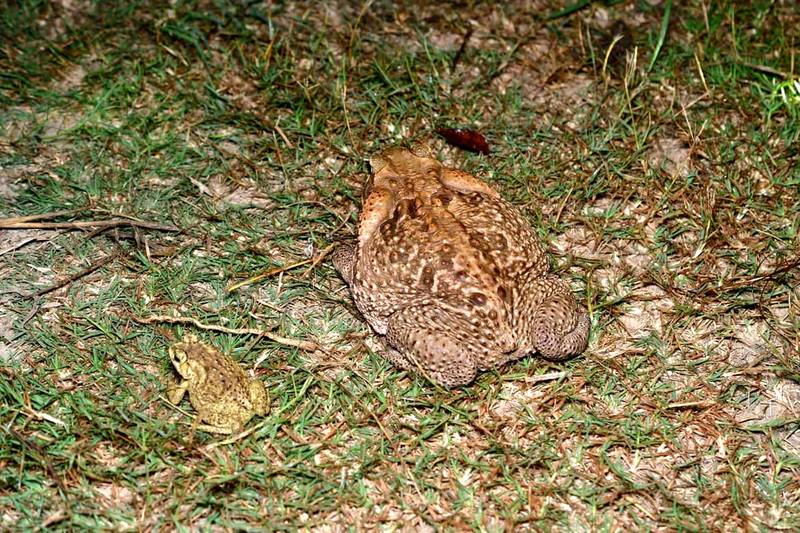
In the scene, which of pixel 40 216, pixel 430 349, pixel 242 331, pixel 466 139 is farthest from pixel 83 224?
pixel 466 139

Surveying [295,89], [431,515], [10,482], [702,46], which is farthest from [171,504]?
[702,46]

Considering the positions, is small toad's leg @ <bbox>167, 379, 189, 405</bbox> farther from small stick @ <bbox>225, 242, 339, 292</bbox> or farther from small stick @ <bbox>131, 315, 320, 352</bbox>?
small stick @ <bbox>225, 242, 339, 292</bbox>

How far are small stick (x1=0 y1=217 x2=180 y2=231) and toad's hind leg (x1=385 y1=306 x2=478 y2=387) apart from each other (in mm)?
A: 1654

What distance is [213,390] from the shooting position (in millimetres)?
4035

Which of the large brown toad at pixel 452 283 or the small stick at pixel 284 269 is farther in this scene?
the small stick at pixel 284 269

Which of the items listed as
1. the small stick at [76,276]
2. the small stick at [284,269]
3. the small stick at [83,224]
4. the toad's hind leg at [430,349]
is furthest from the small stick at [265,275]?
the toad's hind leg at [430,349]

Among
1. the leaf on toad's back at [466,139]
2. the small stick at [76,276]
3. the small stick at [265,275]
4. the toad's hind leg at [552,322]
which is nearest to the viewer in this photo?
the toad's hind leg at [552,322]

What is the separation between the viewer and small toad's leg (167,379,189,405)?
4.11m

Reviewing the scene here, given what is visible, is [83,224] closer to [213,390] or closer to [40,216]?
[40,216]

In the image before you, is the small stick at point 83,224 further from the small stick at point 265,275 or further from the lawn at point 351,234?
the small stick at point 265,275

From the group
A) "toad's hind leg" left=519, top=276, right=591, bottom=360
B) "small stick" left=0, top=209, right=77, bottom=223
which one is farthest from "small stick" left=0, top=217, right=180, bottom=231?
"toad's hind leg" left=519, top=276, right=591, bottom=360

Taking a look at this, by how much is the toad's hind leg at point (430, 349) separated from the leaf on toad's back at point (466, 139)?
1574 mm

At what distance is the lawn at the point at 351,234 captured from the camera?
398 centimetres

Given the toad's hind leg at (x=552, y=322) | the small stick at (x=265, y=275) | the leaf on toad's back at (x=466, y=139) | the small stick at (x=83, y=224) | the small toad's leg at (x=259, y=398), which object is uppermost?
the leaf on toad's back at (x=466, y=139)
